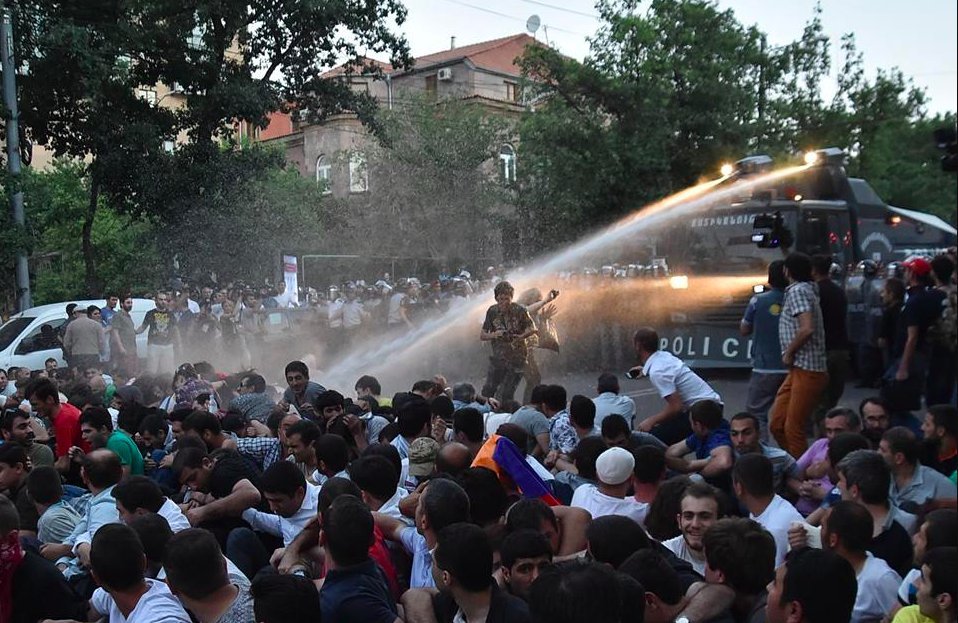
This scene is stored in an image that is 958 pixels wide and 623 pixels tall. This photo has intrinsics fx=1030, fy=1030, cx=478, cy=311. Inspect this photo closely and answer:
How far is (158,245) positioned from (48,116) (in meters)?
3.93

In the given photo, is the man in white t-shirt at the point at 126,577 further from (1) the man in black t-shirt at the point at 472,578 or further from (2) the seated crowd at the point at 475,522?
(1) the man in black t-shirt at the point at 472,578

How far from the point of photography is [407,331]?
18500 mm

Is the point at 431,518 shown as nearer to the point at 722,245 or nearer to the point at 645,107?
the point at 722,245

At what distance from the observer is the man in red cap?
7.87 metres

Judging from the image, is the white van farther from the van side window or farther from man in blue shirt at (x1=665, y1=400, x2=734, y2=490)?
man in blue shirt at (x1=665, y1=400, x2=734, y2=490)

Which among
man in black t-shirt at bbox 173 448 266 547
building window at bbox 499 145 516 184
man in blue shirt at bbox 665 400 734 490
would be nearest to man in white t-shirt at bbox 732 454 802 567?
man in blue shirt at bbox 665 400 734 490

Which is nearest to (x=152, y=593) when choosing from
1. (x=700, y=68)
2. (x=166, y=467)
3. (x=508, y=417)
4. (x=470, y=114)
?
(x=166, y=467)

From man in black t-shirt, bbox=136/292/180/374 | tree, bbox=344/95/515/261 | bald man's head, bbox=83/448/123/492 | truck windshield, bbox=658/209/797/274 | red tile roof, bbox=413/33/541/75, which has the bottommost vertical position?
man in black t-shirt, bbox=136/292/180/374

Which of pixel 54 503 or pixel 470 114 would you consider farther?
pixel 470 114

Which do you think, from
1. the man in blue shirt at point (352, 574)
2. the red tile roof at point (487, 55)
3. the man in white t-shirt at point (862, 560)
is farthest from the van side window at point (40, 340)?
the red tile roof at point (487, 55)

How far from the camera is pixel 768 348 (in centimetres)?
830

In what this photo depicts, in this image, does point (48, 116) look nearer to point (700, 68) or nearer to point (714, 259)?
point (714, 259)

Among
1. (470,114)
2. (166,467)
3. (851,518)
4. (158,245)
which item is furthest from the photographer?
(470,114)

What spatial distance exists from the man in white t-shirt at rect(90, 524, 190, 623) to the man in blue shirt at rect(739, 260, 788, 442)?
18.5 ft
